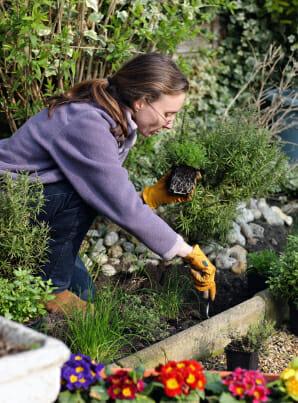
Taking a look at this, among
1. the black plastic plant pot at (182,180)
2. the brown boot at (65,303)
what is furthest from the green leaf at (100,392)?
the black plastic plant pot at (182,180)

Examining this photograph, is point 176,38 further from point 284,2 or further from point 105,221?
point 284,2

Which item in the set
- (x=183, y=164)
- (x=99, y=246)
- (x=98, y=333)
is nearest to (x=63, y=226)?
(x=98, y=333)

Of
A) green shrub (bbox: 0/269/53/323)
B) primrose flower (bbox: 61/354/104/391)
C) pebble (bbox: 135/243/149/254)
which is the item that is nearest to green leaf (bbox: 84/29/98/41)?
pebble (bbox: 135/243/149/254)

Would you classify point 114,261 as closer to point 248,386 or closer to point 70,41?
point 70,41

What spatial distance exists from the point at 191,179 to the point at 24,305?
119 cm

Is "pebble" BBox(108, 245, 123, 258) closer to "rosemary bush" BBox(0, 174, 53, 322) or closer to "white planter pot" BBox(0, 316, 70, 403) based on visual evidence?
"rosemary bush" BBox(0, 174, 53, 322)

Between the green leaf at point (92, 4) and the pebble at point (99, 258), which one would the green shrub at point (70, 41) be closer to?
the green leaf at point (92, 4)

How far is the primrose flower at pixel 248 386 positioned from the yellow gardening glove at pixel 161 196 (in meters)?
1.62

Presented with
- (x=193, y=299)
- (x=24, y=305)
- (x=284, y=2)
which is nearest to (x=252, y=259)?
(x=193, y=299)

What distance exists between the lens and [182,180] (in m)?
3.70

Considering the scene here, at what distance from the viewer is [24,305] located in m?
2.90

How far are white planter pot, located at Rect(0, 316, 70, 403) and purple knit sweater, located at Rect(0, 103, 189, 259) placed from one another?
1.09 metres

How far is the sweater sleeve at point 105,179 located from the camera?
120 inches

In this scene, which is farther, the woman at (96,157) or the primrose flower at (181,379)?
the woman at (96,157)
